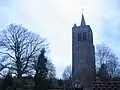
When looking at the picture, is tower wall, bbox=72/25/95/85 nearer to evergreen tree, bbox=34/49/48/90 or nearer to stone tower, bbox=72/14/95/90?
stone tower, bbox=72/14/95/90

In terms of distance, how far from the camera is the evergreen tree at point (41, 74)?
119 ft

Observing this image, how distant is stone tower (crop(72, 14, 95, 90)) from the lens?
62.2 m

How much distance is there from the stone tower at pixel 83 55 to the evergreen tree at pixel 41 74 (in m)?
25.6

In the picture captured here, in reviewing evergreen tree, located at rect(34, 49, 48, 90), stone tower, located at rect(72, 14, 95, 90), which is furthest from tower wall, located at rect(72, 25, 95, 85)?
evergreen tree, located at rect(34, 49, 48, 90)

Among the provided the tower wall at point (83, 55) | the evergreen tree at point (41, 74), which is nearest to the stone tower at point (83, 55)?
the tower wall at point (83, 55)

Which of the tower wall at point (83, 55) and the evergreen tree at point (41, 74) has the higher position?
the tower wall at point (83, 55)

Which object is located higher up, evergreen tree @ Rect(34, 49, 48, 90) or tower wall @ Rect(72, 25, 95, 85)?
tower wall @ Rect(72, 25, 95, 85)

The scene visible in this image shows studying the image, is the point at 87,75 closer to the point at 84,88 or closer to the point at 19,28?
the point at 84,88

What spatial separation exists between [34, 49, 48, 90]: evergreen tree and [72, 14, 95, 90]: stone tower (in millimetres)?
25559

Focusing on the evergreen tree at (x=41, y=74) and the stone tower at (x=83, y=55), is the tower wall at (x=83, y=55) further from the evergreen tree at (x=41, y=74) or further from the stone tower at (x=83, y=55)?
the evergreen tree at (x=41, y=74)

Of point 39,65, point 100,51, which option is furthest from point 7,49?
point 100,51

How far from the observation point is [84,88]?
5797 cm

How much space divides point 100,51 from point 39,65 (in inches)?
695

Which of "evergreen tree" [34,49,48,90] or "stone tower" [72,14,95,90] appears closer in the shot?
"evergreen tree" [34,49,48,90]
